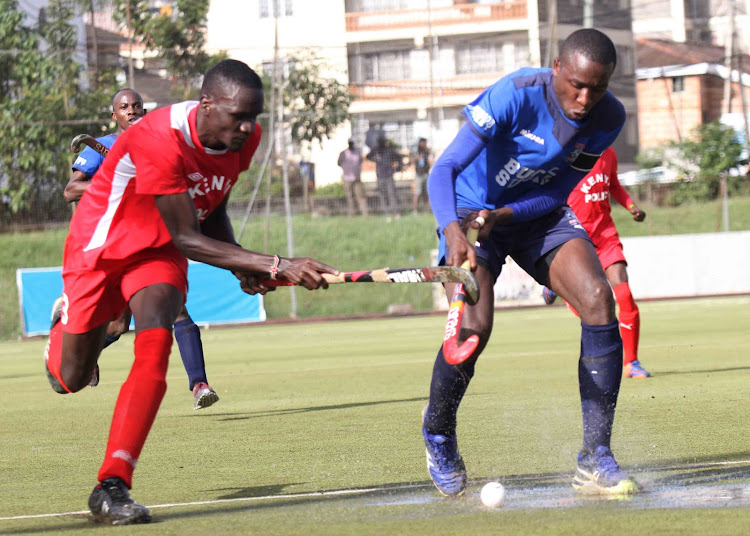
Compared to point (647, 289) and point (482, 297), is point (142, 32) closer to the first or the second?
point (647, 289)

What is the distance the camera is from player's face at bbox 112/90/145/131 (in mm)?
7984

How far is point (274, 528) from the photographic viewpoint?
4215mm

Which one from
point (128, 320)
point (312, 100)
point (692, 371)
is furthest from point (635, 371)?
point (312, 100)

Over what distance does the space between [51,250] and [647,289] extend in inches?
470

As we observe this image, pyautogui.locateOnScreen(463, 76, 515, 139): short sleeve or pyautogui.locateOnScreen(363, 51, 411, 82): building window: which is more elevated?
pyautogui.locateOnScreen(363, 51, 411, 82): building window

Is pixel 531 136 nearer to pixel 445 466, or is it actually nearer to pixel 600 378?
pixel 600 378

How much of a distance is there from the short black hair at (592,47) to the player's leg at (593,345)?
862 millimetres

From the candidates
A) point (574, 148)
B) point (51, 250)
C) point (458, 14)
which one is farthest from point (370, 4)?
point (574, 148)

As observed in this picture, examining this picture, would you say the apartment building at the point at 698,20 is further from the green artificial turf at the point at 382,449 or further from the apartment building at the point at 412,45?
the green artificial turf at the point at 382,449

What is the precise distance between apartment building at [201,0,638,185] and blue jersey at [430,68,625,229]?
719 inches

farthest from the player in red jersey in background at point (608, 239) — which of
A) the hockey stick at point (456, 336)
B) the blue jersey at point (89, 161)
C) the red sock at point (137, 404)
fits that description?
the red sock at point (137, 404)

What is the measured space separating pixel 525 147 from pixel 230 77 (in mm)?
1337

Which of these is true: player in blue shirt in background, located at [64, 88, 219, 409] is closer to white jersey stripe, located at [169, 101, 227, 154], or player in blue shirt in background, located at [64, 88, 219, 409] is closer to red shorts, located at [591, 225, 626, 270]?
white jersey stripe, located at [169, 101, 227, 154]

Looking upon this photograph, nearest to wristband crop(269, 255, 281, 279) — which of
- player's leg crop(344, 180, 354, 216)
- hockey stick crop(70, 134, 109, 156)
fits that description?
hockey stick crop(70, 134, 109, 156)
